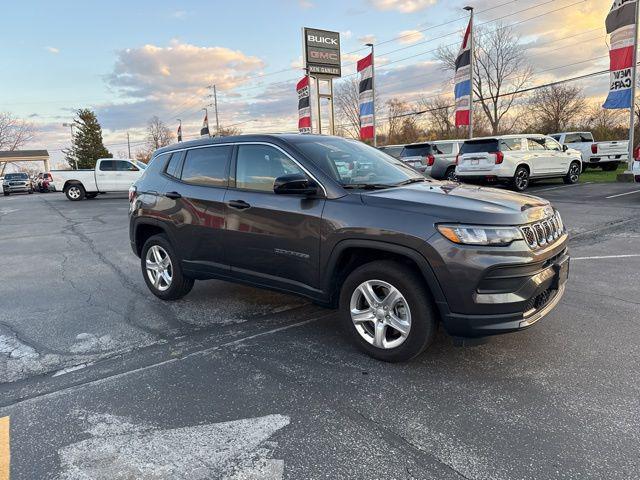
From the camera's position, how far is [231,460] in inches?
103

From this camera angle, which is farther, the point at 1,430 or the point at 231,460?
the point at 1,430

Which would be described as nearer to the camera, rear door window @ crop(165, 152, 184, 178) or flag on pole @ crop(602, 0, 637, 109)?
rear door window @ crop(165, 152, 184, 178)

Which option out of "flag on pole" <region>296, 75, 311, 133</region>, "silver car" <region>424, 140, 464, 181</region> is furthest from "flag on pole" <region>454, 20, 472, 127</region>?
"flag on pole" <region>296, 75, 311, 133</region>

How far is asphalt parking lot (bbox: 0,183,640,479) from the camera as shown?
257cm

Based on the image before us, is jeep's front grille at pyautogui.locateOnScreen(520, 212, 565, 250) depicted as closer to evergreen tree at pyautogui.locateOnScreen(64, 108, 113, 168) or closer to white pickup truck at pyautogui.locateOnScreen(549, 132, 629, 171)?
white pickup truck at pyautogui.locateOnScreen(549, 132, 629, 171)

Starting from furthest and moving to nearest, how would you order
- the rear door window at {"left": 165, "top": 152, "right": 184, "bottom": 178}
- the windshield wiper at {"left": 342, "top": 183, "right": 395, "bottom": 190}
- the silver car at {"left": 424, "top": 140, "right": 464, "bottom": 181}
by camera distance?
the silver car at {"left": 424, "top": 140, "right": 464, "bottom": 181}
the rear door window at {"left": 165, "top": 152, "right": 184, "bottom": 178}
the windshield wiper at {"left": 342, "top": 183, "right": 395, "bottom": 190}

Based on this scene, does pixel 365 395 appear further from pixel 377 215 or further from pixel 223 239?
pixel 223 239

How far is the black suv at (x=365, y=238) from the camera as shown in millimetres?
3232

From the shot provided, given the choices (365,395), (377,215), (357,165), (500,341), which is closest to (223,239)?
(357,165)

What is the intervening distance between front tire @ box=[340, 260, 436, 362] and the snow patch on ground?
103 cm

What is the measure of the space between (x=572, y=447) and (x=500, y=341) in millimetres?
1456

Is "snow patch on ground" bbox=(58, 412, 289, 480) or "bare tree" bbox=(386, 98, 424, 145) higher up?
"bare tree" bbox=(386, 98, 424, 145)

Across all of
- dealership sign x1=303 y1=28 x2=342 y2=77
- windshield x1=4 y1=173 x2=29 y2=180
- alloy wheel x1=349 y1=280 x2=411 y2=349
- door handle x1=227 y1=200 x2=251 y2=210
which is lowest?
alloy wheel x1=349 y1=280 x2=411 y2=349

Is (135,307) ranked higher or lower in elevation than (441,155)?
lower
